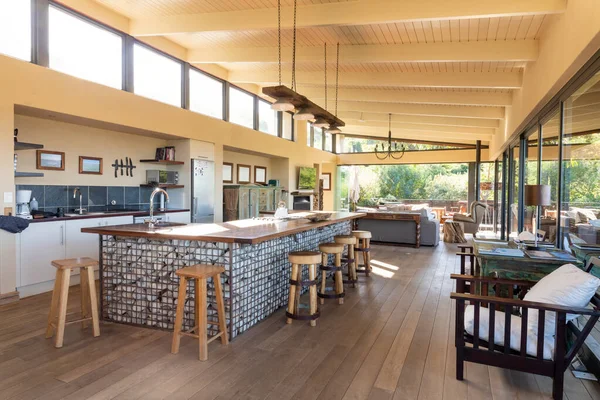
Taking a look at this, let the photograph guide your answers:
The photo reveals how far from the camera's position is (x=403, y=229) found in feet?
28.5

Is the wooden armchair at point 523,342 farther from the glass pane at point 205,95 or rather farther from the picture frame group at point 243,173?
the picture frame group at point 243,173

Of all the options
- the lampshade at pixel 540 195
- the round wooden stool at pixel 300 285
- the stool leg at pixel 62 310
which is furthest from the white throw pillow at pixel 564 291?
the stool leg at pixel 62 310

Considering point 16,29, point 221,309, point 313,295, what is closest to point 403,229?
point 313,295

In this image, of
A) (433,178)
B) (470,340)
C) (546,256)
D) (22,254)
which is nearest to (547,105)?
(546,256)

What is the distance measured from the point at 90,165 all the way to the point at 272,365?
4354mm

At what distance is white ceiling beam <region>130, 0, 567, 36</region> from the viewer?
3.51 m

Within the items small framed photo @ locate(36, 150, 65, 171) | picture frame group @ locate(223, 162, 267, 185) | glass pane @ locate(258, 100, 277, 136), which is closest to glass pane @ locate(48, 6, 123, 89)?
small framed photo @ locate(36, 150, 65, 171)

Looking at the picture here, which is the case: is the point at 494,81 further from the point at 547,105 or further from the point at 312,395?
the point at 312,395

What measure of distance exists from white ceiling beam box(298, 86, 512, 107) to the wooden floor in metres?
4.21

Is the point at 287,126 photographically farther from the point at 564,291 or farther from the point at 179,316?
the point at 564,291

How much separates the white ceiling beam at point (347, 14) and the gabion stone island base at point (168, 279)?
8.76ft

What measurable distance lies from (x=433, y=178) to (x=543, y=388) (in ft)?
51.0

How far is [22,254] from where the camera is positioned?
4336 mm

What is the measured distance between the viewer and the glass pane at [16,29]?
424 cm
